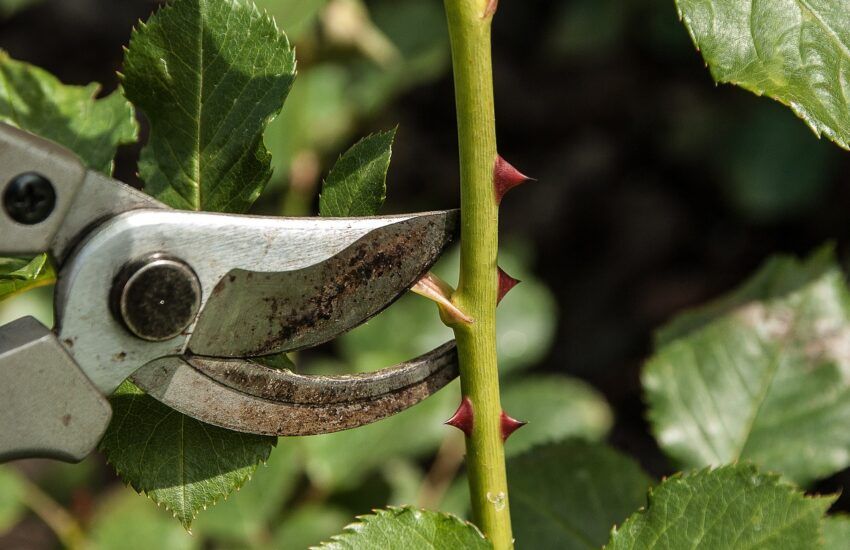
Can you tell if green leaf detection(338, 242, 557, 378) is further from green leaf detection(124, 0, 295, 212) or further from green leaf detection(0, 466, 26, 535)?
green leaf detection(124, 0, 295, 212)

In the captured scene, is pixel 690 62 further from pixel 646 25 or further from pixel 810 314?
pixel 810 314

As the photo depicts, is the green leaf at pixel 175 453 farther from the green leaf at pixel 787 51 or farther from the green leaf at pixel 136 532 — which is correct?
the green leaf at pixel 136 532

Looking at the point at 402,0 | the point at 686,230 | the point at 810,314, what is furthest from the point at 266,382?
the point at 686,230

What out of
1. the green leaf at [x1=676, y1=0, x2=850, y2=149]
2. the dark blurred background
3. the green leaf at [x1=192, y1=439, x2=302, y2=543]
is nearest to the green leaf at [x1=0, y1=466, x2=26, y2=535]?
the green leaf at [x1=192, y1=439, x2=302, y2=543]

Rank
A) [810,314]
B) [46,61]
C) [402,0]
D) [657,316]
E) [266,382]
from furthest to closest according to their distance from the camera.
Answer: [46,61] < [657,316] < [402,0] < [810,314] < [266,382]

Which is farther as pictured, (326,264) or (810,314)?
(810,314)
